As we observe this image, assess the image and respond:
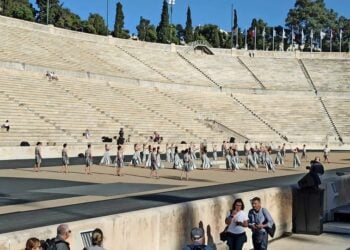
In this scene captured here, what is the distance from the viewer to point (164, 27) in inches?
4109

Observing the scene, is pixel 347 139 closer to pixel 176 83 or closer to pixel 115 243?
pixel 176 83

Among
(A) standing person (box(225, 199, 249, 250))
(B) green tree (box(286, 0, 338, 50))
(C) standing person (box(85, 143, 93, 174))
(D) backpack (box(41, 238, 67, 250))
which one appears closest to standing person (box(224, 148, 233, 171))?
(C) standing person (box(85, 143, 93, 174))

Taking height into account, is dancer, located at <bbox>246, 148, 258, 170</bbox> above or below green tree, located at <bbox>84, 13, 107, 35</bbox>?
below

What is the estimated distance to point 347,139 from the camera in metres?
65.0

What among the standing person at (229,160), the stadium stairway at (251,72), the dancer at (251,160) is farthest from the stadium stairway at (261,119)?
the standing person at (229,160)

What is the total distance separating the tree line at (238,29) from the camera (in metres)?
93.9

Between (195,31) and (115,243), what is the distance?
11828 centimetres

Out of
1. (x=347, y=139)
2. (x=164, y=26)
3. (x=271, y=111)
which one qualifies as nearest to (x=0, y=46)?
(x=271, y=111)

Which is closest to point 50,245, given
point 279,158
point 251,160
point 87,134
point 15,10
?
point 251,160

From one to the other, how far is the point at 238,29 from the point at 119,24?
27.9 meters

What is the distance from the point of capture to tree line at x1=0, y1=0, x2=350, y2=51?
93.9 meters

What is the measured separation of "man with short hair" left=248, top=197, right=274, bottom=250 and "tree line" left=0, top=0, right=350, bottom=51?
82.0 metres

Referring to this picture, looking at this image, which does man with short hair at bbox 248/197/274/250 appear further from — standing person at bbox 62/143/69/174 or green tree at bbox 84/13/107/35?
green tree at bbox 84/13/107/35

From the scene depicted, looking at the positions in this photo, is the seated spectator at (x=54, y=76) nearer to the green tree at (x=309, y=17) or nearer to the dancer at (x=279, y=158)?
the dancer at (x=279, y=158)
